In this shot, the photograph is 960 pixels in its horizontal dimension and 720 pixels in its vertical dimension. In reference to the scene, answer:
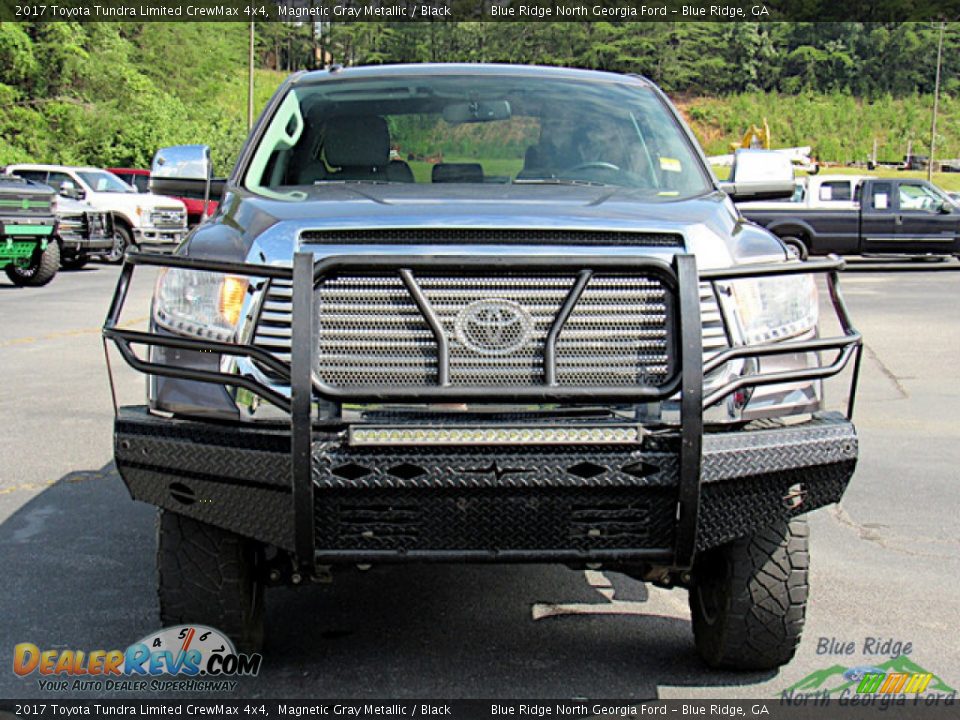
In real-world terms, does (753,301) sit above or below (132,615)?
above

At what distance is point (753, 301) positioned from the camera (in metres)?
3.82

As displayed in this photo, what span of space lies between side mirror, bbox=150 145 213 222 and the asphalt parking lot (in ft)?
5.02

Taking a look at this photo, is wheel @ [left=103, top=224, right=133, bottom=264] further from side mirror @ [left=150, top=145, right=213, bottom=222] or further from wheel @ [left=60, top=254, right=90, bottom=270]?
side mirror @ [left=150, top=145, right=213, bottom=222]

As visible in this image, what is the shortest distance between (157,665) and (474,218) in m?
1.73

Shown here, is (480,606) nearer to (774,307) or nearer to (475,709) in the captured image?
(475,709)

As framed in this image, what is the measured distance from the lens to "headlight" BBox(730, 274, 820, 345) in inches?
149

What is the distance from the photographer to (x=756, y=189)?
218 inches

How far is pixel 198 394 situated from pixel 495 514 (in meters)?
0.90

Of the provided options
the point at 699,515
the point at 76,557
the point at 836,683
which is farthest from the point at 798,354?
the point at 76,557

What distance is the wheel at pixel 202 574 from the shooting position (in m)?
3.92

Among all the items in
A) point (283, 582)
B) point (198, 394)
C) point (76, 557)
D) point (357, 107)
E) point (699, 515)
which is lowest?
point (76, 557)

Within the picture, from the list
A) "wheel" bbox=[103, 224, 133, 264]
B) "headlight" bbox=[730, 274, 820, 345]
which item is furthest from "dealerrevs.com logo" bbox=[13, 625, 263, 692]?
"wheel" bbox=[103, 224, 133, 264]

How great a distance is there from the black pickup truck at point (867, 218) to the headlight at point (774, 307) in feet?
74.2

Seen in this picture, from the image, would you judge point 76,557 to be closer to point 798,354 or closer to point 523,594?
point 523,594
